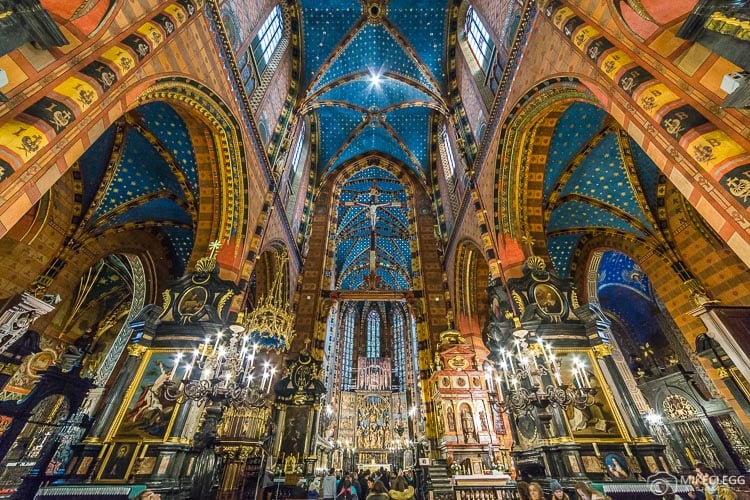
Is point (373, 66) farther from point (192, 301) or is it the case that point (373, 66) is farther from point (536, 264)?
point (192, 301)

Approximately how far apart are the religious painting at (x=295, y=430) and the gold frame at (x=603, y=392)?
356 inches

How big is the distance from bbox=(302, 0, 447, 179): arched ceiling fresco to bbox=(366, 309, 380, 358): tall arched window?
76.1ft

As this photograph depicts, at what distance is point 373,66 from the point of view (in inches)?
641

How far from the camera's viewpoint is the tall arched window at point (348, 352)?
105 ft

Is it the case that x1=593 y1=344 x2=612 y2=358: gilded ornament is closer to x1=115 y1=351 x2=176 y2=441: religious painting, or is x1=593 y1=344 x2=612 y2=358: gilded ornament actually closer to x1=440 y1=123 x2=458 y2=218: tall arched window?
x1=440 y1=123 x2=458 y2=218: tall arched window

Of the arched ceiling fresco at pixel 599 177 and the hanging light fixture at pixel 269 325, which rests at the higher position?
the arched ceiling fresco at pixel 599 177

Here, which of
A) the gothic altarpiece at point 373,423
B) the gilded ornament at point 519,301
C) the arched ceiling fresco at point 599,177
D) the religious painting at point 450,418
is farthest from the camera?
the gothic altarpiece at point 373,423

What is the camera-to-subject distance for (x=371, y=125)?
18.8 m

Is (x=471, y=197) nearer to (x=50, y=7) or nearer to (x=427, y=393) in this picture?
(x=427, y=393)

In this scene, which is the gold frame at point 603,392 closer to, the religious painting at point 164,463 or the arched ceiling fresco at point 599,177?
the arched ceiling fresco at point 599,177

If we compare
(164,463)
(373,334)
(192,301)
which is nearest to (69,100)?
(192,301)

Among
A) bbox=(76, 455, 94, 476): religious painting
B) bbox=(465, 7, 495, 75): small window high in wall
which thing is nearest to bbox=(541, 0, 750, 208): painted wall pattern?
bbox=(465, 7, 495, 75): small window high in wall

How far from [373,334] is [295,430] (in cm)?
2596

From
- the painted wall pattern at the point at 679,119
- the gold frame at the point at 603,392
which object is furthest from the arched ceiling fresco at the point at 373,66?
the gold frame at the point at 603,392
